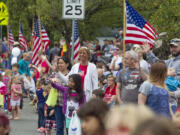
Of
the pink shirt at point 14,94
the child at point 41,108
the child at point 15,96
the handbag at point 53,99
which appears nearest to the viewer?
the handbag at point 53,99

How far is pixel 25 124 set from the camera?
14.3m

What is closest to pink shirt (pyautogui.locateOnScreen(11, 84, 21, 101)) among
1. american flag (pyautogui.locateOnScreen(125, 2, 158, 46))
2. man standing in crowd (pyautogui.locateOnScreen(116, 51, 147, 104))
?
american flag (pyautogui.locateOnScreen(125, 2, 158, 46))

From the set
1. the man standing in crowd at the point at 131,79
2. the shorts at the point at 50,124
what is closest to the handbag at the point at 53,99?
the shorts at the point at 50,124

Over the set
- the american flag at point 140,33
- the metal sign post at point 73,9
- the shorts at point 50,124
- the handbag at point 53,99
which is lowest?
the shorts at point 50,124

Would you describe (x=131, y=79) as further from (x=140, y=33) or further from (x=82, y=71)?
(x=140, y=33)

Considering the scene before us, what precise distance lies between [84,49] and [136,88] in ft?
5.95

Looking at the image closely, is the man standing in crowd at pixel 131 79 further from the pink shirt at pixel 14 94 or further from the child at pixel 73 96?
the pink shirt at pixel 14 94

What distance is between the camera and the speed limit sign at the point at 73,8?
13414mm

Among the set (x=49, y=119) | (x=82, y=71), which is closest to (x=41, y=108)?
(x=49, y=119)

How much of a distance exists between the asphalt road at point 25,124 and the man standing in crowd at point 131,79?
5032 millimetres

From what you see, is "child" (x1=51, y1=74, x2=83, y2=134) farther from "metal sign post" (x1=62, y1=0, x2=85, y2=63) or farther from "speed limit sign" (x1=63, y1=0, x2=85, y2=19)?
"speed limit sign" (x1=63, y1=0, x2=85, y2=19)

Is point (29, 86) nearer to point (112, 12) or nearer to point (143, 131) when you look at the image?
point (112, 12)

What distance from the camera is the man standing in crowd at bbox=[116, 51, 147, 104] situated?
780 centimetres

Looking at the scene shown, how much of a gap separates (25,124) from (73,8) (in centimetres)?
327
